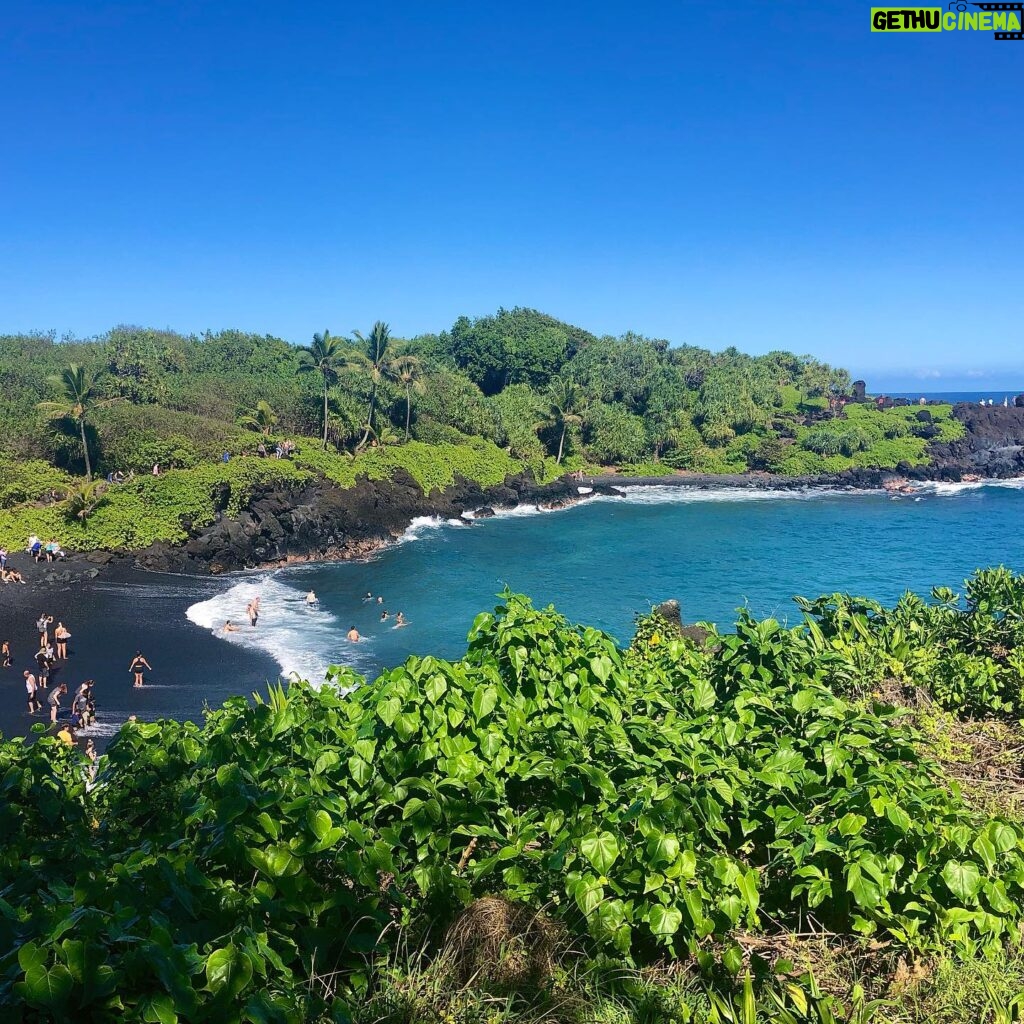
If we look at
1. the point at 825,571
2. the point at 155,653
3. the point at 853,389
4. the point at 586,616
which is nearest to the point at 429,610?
the point at 586,616

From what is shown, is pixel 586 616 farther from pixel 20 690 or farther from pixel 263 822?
pixel 263 822

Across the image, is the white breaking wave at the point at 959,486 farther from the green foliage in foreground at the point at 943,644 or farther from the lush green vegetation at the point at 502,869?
the lush green vegetation at the point at 502,869

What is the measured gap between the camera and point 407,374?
159ft

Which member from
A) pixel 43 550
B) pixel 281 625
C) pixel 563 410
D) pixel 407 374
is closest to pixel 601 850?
pixel 281 625

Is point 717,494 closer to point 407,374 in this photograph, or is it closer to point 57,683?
point 407,374

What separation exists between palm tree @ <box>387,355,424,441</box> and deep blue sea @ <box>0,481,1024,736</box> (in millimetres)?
9742

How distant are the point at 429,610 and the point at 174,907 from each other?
85.3ft

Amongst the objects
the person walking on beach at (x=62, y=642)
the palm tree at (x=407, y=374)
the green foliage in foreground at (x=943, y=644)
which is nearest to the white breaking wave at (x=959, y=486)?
the palm tree at (x=407, y=374)

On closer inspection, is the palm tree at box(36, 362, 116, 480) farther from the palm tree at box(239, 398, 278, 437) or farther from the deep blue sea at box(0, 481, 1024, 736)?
the palm tree at box(239, 398, 278, 437)

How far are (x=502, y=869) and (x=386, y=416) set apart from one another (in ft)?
163

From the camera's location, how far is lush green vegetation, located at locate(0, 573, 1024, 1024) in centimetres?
272

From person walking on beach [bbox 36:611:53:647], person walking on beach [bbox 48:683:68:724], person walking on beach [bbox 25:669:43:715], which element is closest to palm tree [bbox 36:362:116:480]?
person walking on beach [bbox 36:611:53:647]

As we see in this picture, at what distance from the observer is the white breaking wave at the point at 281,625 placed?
73.7 feet

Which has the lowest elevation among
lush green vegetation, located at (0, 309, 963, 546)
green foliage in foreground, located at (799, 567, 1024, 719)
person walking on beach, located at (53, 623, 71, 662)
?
person walking on beach, located at (53, 623, 71, 662)
